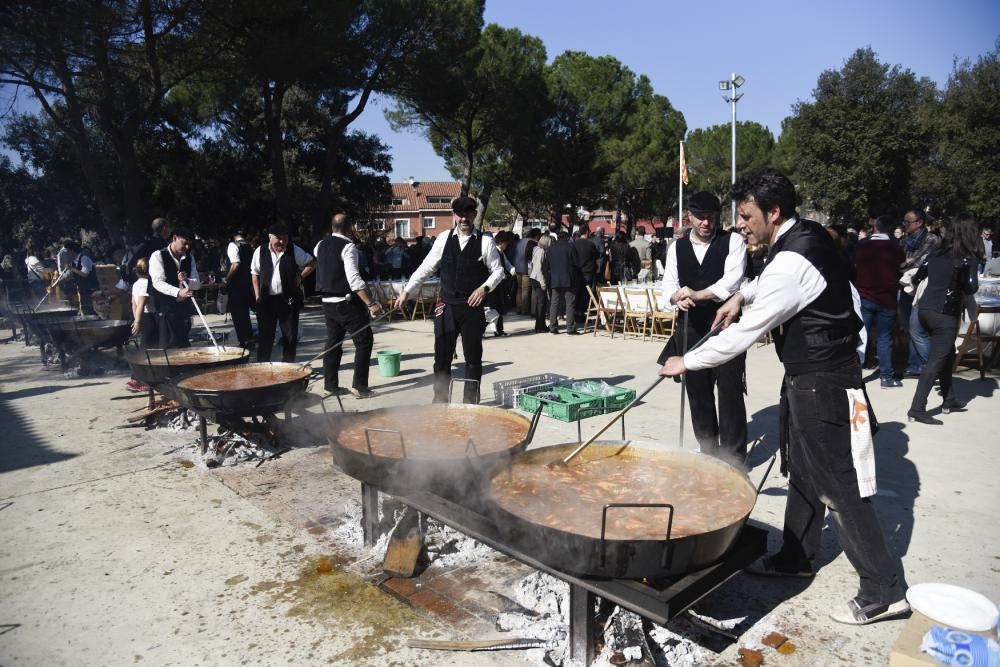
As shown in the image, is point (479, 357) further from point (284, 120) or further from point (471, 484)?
point (284, 120)

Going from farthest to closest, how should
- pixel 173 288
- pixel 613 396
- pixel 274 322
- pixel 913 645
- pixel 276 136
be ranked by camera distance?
pixel 276 136
pixel 274 322
pixel 173 288
pixel 613 396
pixel 913 645

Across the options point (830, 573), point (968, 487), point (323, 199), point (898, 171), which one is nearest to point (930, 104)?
point (898, 171)

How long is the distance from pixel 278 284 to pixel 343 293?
105cm

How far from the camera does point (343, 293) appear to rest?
24.3ft

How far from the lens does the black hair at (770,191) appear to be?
10.2 ft

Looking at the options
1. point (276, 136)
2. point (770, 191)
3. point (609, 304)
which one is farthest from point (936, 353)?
point (276, 136)

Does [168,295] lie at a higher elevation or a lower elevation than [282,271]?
lower

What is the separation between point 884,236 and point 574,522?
679 centimetres

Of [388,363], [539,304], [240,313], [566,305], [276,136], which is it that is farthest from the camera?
[276,136]

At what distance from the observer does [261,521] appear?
4418 millimetres

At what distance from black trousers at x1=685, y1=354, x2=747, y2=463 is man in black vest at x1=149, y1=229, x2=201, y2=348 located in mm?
5311

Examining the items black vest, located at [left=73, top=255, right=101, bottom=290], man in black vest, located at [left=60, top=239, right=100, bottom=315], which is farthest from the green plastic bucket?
black vest, located at [left=73, top=255, right=101, bottom=290]

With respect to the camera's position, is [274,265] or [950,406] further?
[274,265]

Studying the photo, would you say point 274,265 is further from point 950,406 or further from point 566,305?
point 950,406
